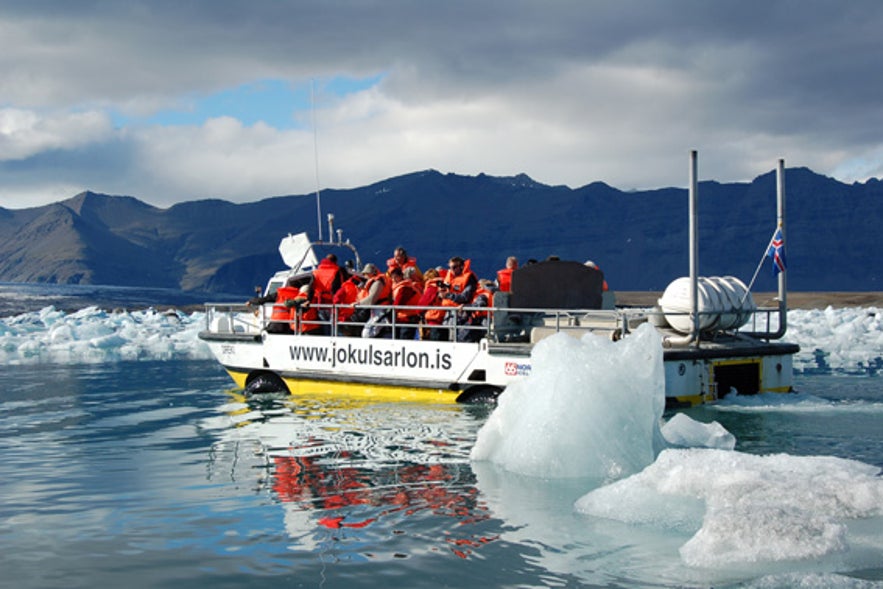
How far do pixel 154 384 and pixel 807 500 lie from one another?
13343mm

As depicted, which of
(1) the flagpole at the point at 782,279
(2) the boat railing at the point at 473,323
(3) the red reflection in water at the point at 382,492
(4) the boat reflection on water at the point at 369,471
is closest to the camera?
(4) the boat reflection on water at the point at 369,471

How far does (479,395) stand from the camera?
12195mm

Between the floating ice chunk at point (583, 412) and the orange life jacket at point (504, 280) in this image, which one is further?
the orange life jacket at point (504, 280)

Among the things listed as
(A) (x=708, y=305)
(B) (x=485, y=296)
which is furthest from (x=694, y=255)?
(B) (x=485, y=296)

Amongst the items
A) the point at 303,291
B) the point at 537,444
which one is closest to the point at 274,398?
the point at 303,291

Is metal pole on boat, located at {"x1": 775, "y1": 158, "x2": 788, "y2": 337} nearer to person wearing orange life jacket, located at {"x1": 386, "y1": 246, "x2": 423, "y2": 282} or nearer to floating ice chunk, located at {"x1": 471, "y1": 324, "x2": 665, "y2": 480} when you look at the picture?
floating ice chunk, located at {"x1": 471, "y1": 324, "x2": 665, "y2": 480}

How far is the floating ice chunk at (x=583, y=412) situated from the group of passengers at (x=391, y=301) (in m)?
3.74

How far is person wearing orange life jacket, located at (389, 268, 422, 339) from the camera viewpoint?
43.3ft

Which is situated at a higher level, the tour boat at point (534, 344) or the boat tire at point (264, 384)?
the tour boat at point (534, 344)

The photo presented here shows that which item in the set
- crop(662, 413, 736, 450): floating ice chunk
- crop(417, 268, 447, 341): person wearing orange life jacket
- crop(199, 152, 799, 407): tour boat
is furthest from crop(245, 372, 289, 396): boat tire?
crop(662, 413, 736, 450): floating ice chunk

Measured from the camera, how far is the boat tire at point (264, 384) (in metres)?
14.4

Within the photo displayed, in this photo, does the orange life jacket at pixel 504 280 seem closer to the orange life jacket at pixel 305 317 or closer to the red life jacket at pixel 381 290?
the red life jacket at pixel 381 290

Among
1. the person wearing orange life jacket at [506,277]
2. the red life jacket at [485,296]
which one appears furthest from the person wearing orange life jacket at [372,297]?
the person wearing orange life jacket at [506,277]

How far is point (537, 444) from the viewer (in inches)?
312
